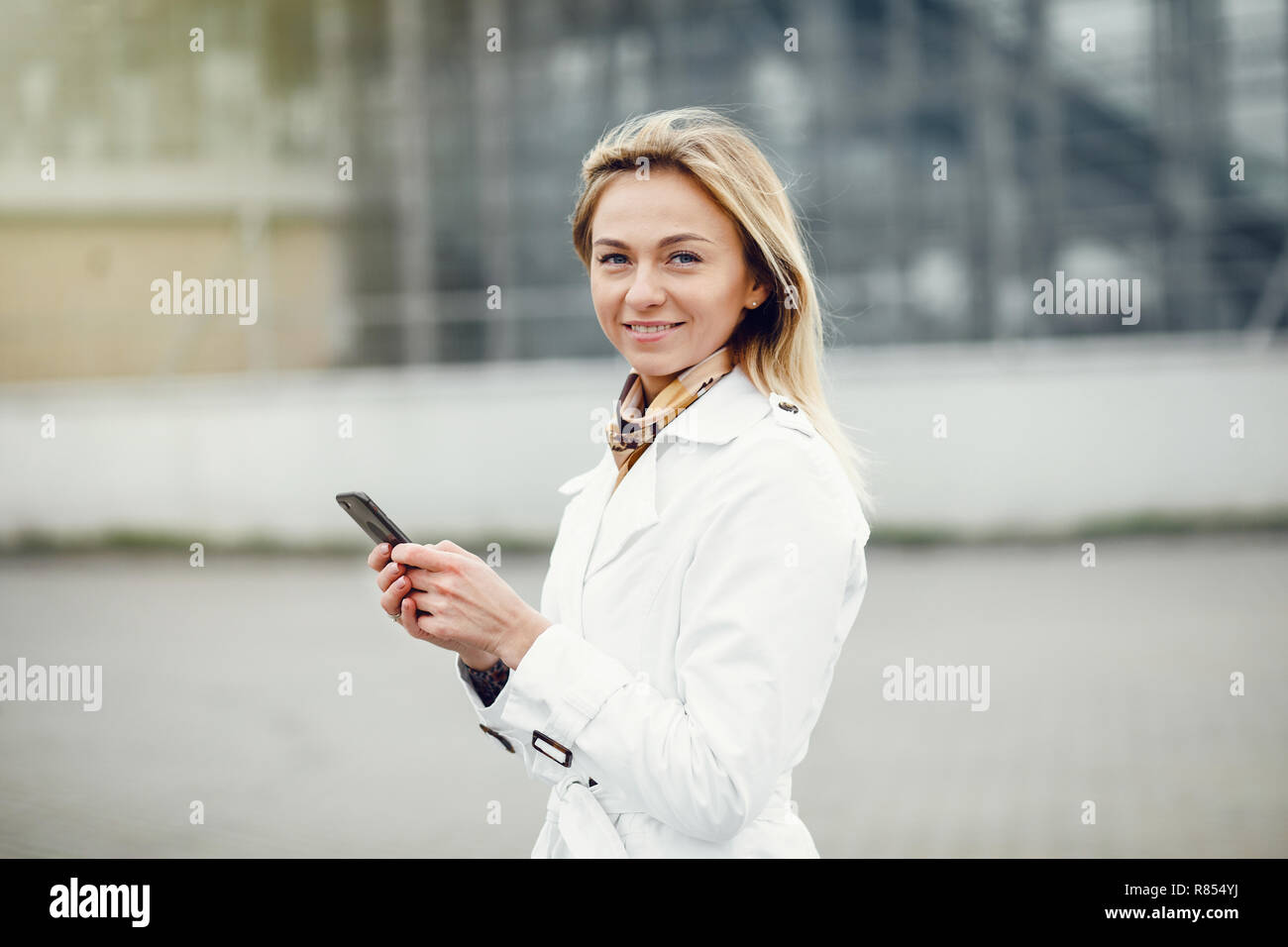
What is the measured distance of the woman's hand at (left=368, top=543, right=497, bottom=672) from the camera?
6.11 feet

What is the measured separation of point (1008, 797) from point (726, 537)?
4.48 metres

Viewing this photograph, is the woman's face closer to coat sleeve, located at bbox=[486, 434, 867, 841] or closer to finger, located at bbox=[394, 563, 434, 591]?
coat sleeve, located at bbox=[486, 434, 867, 841]

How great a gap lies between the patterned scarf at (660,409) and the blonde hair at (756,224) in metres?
0.06

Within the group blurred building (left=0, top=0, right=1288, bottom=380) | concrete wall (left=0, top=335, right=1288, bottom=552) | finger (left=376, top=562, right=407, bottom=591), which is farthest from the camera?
blurred building (left=0, top=0, right=1288, bottom=380)

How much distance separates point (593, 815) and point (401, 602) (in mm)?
476

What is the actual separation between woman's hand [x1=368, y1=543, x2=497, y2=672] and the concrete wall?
1021 centimetres

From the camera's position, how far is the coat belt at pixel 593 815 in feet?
6.19

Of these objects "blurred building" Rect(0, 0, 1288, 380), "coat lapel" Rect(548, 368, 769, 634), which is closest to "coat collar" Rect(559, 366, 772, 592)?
"coat lapel" Rect(548, 368, 769, 634)

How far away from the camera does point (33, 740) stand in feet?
22.9

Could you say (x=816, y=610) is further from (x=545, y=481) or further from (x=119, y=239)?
(x=119, y=239)

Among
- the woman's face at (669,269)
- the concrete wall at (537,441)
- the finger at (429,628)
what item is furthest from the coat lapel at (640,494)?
the concrete wall at (537,441)

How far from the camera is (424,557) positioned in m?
1.83

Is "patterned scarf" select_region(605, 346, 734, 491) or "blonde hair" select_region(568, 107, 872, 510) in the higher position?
"blonde hair" select_region(568, 107, 872, 510)
